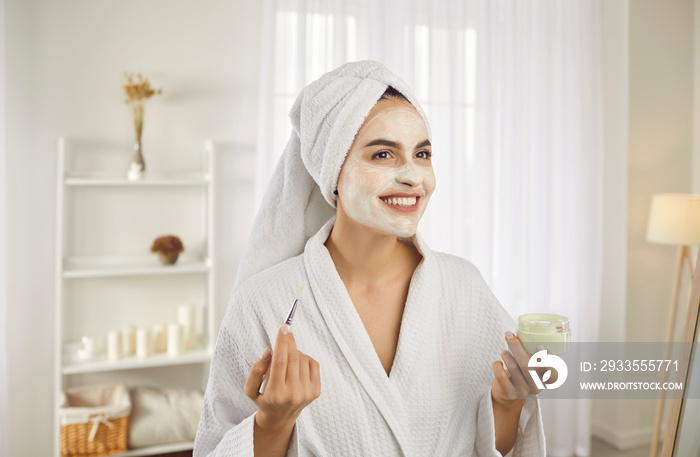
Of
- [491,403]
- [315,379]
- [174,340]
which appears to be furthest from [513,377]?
[174,340]

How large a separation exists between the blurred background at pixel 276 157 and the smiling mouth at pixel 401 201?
158 cm

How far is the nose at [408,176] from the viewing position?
1091mm

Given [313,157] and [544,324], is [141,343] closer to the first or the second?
[313,157]

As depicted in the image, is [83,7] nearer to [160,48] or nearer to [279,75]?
[160,48]

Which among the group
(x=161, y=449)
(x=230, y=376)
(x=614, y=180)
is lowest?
(x=161, y=449)

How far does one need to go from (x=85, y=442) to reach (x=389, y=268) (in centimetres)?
179

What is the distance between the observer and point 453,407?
3.83 feet

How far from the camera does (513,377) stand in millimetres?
1071

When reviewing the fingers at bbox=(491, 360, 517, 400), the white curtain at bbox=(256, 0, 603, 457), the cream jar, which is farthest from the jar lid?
the white curtain at bbox=(256, 0, 603, 457)

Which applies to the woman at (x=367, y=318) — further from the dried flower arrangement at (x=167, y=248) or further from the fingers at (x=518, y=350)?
the dried flower arrangement at (x=167, y=248)

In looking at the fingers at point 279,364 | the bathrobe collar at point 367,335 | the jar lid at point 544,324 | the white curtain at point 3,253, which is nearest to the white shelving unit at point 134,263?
the white curtain at point 3,253

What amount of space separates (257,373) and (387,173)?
0.46 metres

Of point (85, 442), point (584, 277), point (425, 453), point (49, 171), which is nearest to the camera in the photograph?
point (425, 453)

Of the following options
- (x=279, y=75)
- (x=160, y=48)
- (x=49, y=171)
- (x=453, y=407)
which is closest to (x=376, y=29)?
(x=279, y=75)
